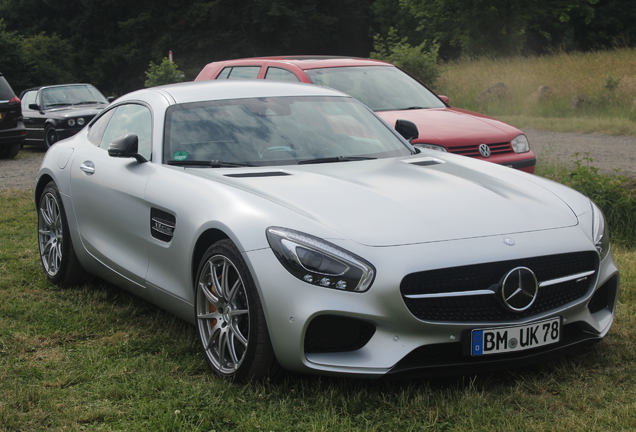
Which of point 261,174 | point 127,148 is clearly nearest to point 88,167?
point 127,148

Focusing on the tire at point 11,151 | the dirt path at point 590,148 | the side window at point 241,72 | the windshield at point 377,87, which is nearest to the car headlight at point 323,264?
the windshield at point 377,87

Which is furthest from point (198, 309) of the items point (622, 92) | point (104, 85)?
point (104, 85)

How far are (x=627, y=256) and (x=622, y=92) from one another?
1382 centimetres

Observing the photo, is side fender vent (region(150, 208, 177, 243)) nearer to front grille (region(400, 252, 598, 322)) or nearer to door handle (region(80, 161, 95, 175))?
door handle (region(80, 161, 95, 175))

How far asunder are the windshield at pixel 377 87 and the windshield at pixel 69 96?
33.9ft

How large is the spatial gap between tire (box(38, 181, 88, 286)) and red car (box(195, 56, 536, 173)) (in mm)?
3470

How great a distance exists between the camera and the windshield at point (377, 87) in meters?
8.86

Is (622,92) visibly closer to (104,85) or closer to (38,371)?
(38,371)

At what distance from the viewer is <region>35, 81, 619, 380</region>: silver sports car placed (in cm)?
339

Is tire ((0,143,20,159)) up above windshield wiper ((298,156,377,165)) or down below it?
below

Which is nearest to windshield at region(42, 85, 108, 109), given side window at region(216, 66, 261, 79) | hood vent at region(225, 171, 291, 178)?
side window at region(216, 66, 261, 79)

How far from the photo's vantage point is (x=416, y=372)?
3.44 m

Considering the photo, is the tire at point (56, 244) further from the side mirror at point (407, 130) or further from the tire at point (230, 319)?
the side mirror at point (407, 130)

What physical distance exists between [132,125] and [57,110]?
13285mm
